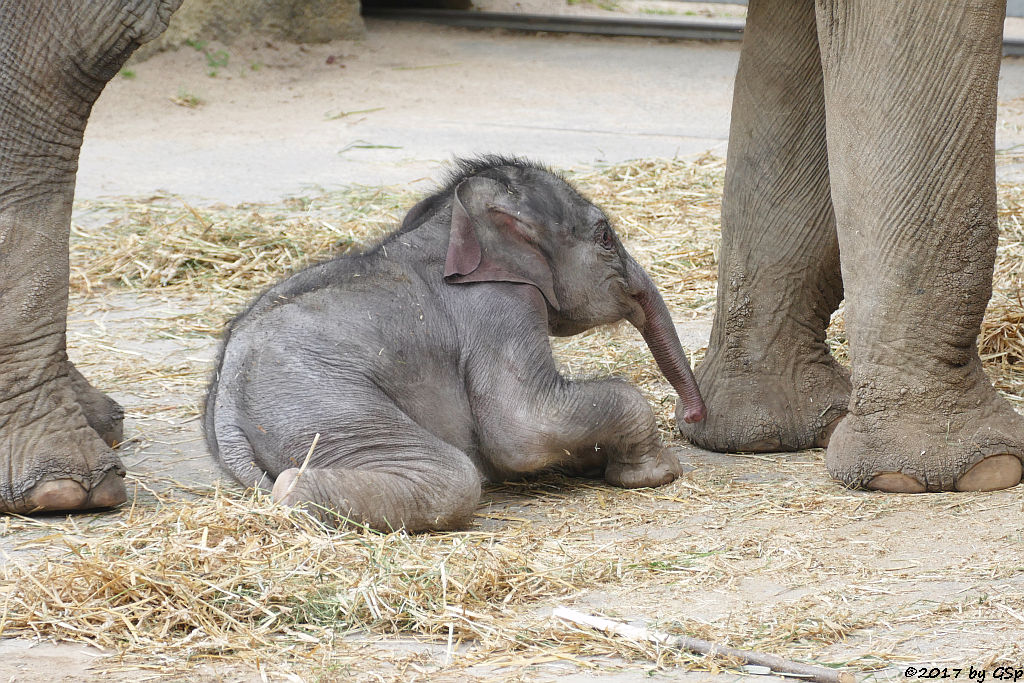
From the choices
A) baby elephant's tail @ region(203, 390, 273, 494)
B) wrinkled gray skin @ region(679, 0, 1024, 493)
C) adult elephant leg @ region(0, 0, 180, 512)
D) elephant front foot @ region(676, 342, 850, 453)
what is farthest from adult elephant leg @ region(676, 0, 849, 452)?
adult elephant leg @ region(0, 0, 180, 512)

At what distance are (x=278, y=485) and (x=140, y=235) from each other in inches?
152

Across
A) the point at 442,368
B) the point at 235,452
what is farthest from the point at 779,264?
the point at 235,452

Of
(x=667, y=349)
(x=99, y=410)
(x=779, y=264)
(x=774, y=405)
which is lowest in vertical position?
(x=99, y=410)

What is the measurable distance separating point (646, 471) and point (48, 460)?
1442mm

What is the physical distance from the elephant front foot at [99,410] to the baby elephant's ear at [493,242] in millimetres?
1070

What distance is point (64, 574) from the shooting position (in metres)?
2.93

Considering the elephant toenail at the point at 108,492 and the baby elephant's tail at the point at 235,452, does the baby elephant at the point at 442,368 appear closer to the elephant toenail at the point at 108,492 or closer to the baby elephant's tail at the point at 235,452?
the baby elephant's tail at the point at 235,452

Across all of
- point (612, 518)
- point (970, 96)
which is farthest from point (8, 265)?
point (970, 96)

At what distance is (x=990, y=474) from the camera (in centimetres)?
350

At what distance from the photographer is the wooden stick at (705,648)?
2.45 meters

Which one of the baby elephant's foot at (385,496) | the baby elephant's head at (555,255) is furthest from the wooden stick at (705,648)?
the baby elephant's head at (555,255)

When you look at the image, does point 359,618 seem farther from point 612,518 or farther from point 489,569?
point 612,518

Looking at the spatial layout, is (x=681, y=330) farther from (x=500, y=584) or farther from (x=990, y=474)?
(x=500, y=584)

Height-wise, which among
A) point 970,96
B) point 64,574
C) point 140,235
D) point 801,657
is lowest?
point 140,235
